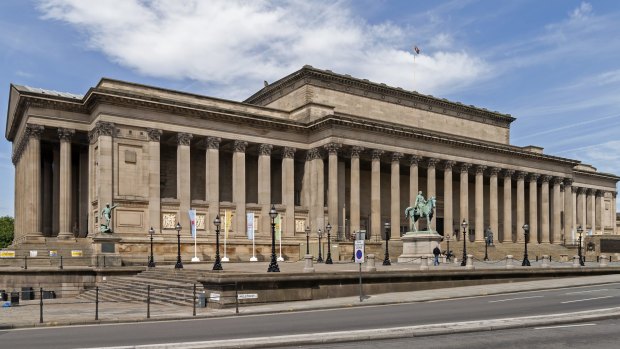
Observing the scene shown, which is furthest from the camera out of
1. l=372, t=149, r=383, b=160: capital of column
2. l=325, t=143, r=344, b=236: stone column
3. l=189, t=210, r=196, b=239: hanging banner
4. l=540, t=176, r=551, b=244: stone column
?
l=540, t=176, r=551, b=244: stone column

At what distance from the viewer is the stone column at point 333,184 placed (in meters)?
65.4

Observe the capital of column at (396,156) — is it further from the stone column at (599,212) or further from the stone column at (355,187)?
the stone column at (599,212)

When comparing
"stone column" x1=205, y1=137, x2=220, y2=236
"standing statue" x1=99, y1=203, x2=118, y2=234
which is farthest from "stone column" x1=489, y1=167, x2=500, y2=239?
"standing statue" x1=99, y1=203, x2=118, y2=234

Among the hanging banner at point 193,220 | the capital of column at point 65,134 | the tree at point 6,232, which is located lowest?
the tree at point 6,232

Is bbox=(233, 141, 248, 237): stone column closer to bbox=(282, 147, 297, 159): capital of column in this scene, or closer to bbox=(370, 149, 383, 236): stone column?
bbox=(282, 147, 297, 159): capital of column

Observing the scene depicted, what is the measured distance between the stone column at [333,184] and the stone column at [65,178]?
82.6 feet

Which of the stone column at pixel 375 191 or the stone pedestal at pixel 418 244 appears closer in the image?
the stone pedestal at pixel 418 244

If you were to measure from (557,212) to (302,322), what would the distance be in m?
77.3

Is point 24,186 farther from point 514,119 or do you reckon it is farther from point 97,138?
point 514,119

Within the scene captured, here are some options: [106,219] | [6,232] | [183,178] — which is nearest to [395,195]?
[183,178]

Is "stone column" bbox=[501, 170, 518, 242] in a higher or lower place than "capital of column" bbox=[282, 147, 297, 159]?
lower

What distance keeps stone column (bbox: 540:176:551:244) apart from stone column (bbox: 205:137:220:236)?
48.5 m

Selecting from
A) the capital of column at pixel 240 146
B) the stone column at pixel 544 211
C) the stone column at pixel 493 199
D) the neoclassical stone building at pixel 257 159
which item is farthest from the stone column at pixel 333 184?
the stone column at pixel 544 211

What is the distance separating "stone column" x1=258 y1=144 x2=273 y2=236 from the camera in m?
65.5
